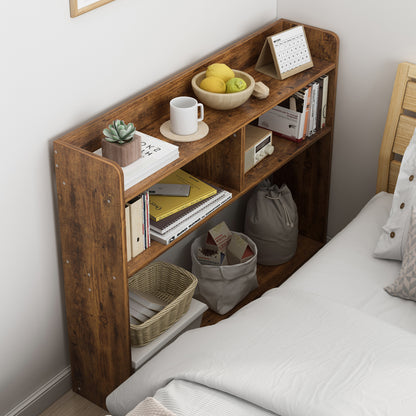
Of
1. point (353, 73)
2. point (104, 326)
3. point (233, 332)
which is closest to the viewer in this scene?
point (233, 332)

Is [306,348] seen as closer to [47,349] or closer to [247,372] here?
Answer: [247,372]

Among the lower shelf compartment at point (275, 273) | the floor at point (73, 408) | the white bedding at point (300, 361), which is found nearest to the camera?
the white bedding at point (300, 361)

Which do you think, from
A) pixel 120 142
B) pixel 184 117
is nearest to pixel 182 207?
pixel 184 117

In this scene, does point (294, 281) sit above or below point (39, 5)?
below

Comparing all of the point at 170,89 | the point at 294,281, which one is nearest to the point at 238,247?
the point at 294,281

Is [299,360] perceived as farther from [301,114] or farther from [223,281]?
[301,114]

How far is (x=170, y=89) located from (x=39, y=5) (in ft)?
1.97

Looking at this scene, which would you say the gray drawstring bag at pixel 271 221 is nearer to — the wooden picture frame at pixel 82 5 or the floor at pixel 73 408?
the floor at pixel 73 408

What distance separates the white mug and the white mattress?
58cm

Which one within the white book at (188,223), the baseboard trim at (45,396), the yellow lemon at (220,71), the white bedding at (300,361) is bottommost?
the baseboard trim at (45,396)

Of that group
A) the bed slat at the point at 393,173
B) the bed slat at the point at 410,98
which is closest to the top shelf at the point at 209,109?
the bed slat at the point at 410,98

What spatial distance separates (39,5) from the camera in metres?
1.90

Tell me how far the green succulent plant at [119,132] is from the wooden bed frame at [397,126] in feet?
3.59

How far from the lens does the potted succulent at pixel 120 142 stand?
2.02 metres
